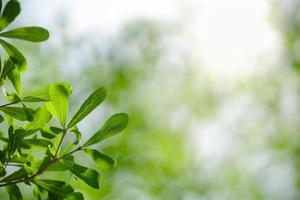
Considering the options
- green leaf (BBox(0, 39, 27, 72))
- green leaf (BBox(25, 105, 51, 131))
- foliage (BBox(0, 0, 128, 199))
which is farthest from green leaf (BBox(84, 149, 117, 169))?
green leaf (BBox(0, 39, 27, 72))

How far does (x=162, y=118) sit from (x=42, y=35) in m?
6.63

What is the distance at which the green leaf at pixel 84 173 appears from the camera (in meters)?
1.13

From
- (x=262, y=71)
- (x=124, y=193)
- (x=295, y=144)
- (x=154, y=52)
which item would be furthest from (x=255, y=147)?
(x=124, y=193)

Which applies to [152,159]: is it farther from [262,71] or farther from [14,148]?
[14,148]

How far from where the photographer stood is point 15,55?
1141 millimetres

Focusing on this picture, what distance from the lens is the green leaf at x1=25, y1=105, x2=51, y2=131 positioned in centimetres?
115

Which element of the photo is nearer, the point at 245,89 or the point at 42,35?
the point at 42,35

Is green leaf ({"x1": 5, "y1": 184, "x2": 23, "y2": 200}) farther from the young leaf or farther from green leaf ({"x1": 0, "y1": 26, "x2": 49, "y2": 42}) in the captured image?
green leaf ({"x1": 0, "y1": 26, "x2": 49, "y2": 42})

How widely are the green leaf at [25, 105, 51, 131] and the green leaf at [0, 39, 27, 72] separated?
10 centimetres

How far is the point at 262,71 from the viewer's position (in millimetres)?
8461

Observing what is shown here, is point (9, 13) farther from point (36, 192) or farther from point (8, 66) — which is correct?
point (36, 192)

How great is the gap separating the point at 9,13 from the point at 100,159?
372mm

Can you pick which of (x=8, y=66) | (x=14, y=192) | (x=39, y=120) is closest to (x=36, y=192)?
(x=14, y=192)

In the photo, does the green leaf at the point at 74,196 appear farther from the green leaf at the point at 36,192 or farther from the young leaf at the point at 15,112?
the young leaf at the point at 15,112
